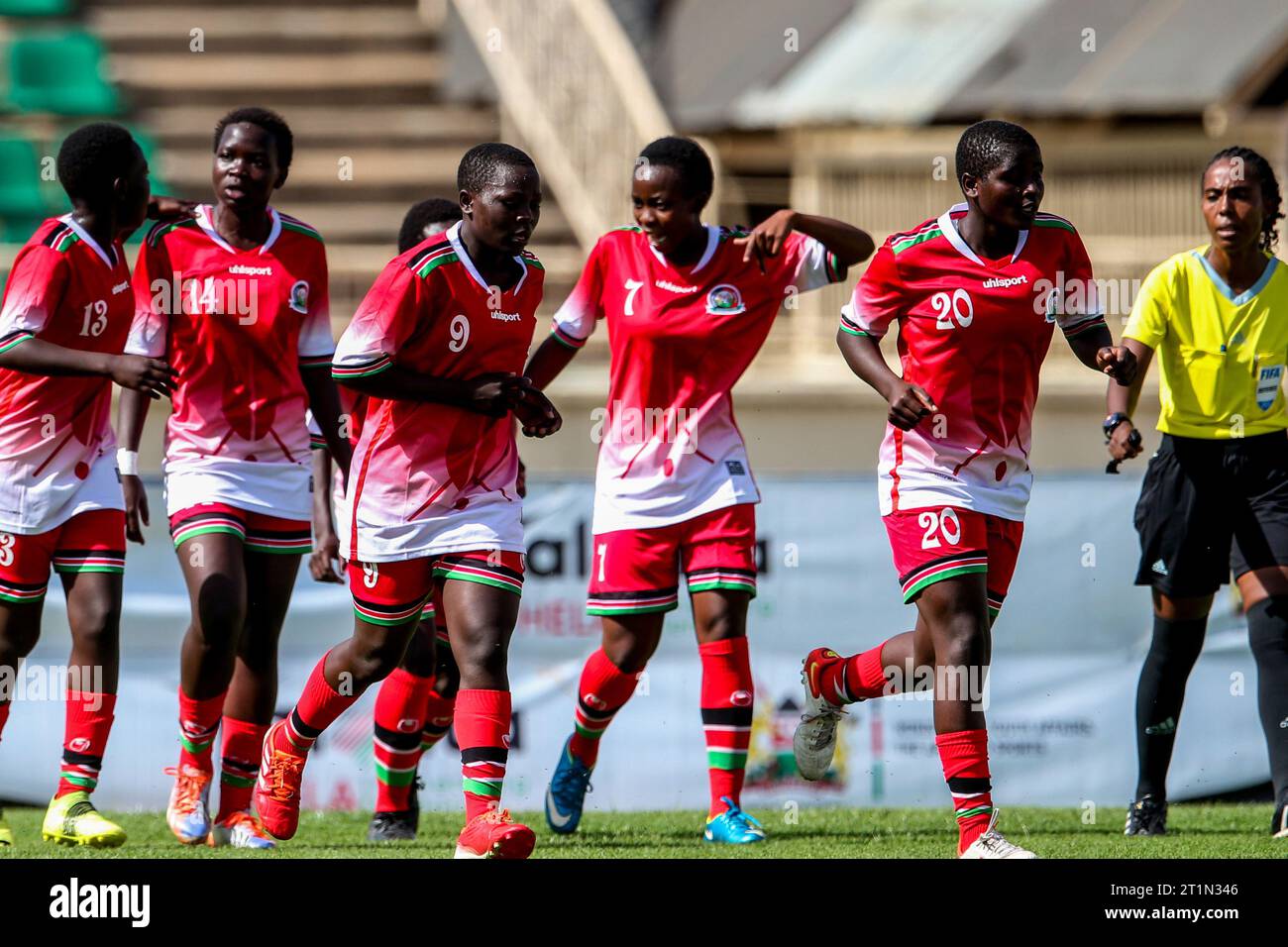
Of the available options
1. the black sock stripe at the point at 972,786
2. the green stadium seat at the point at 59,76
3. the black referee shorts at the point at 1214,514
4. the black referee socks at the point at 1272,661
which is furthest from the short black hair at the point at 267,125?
the green stadium seat at the point at 59,76

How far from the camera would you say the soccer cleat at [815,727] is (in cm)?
749

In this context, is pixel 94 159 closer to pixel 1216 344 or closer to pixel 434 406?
pixel 434 406

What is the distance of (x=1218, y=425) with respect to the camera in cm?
758

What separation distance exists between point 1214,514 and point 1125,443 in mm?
830

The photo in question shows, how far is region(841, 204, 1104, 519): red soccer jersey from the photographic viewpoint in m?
6.47

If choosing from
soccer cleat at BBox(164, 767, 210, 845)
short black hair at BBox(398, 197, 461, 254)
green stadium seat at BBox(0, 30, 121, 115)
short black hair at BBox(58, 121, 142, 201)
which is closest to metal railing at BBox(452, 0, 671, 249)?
green stadium seat at BBox(0, 30, 121, 115)

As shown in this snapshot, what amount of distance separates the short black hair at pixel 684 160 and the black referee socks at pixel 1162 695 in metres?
2.56

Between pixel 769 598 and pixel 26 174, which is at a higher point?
pixel 26 174

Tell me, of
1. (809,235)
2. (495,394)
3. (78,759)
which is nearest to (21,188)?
(78,759)

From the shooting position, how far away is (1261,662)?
7.44 m

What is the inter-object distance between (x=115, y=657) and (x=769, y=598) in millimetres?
4079

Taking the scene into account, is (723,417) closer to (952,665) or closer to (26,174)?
(952,665)

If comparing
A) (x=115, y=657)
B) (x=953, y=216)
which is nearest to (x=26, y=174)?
(x=115, y=657)

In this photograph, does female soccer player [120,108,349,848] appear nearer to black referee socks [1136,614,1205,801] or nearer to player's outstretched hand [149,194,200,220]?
player's outstretched hand [149,194,200,220]
